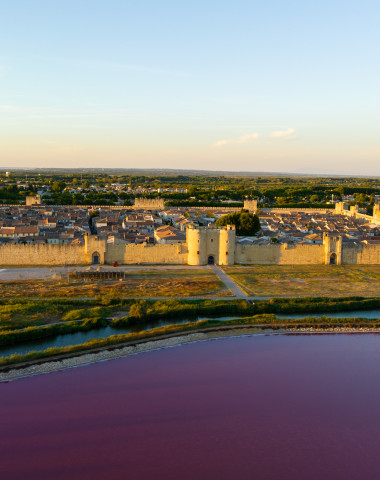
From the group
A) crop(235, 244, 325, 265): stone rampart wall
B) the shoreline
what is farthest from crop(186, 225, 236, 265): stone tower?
the shoreline

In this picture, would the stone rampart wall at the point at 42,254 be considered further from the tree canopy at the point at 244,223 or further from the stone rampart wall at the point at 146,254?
the tree canopy at the point at 244,223

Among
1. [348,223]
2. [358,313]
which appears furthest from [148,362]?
[348,223]

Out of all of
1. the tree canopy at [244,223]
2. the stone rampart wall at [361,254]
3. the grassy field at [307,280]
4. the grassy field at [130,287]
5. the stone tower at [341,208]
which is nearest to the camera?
the grassy field at [130,287]

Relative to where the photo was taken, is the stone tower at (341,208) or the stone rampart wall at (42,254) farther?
the stone tower at (341,208)

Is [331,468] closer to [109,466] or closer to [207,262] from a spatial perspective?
[109,466]

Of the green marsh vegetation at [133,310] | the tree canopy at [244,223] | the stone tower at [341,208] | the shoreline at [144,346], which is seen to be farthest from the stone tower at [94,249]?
the stone tower at [341,208]

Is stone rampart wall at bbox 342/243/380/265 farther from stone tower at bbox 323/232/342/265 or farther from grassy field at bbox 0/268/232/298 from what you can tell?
grassy field at bbox 0/268/232/298

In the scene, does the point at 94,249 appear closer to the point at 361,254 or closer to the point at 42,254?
the point at 42,254
